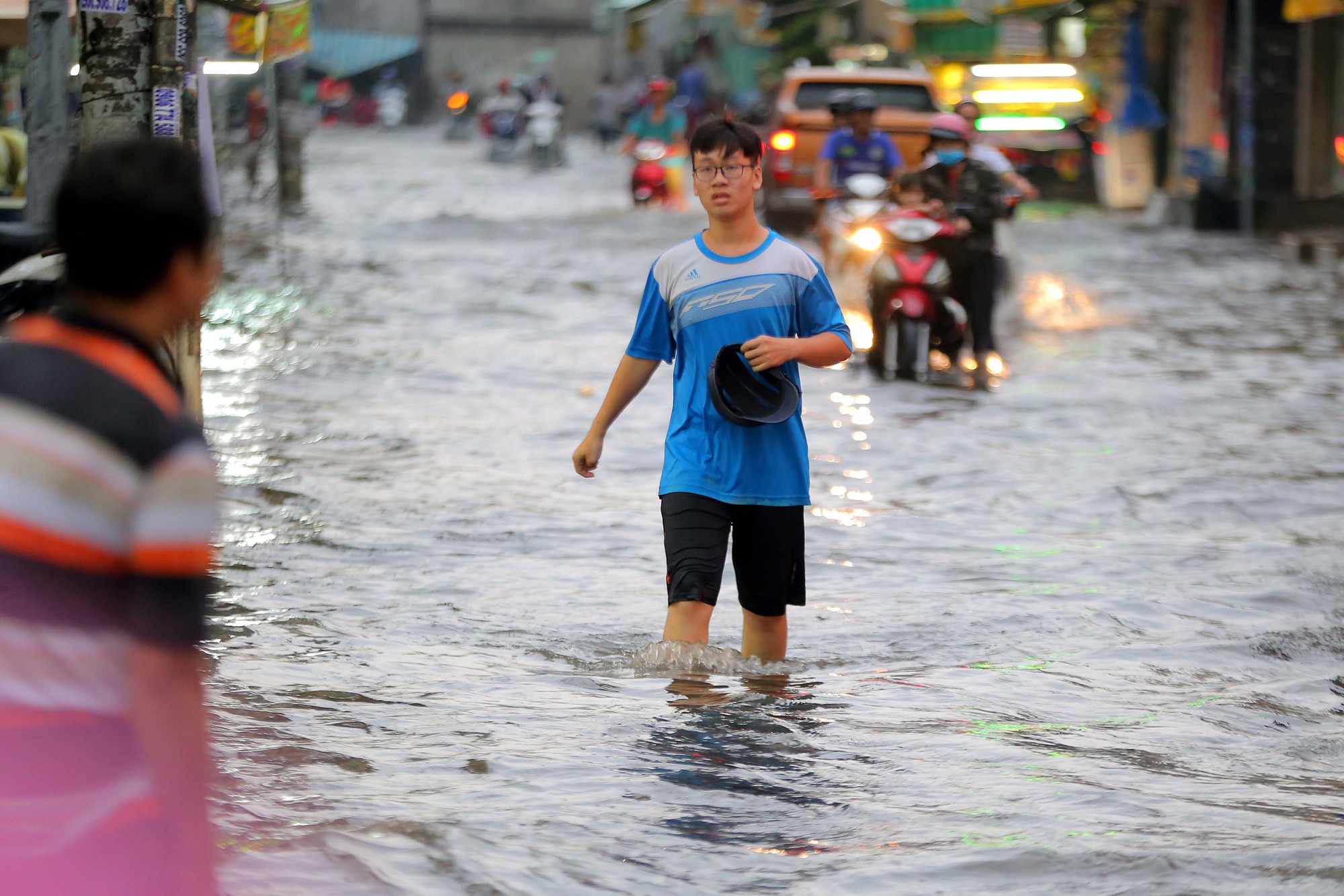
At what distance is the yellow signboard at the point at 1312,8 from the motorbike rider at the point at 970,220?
10.2 m

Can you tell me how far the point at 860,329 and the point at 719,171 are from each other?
10.9 m

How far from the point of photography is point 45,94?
33.2 ft

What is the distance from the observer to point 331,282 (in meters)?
18.6

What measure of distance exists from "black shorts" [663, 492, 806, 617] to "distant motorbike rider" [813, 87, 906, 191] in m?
11.2

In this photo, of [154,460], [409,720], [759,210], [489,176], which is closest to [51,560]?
[154,460]

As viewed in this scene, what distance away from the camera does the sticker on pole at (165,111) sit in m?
6.71

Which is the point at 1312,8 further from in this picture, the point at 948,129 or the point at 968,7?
the point at 968,7

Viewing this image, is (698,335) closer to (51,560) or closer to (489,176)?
(51,560)

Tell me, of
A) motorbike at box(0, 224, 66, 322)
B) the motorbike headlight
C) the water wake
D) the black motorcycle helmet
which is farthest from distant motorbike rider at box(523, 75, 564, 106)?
the black motorcycle helmet

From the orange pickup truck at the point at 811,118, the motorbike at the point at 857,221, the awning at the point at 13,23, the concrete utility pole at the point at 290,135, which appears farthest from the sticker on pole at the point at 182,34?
the concrete utility pole at the point at 290,135

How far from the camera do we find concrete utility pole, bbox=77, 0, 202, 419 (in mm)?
6629

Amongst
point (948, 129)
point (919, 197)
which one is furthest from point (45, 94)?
point (948, 129)

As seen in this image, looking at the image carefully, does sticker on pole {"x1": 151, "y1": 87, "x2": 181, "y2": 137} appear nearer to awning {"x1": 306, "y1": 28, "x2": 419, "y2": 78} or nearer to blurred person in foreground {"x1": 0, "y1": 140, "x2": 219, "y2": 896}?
blurred person in foreground {"x1": 0, "y1": 140, "x2": 219, "y2": 896}

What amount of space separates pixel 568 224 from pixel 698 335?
840 inches
